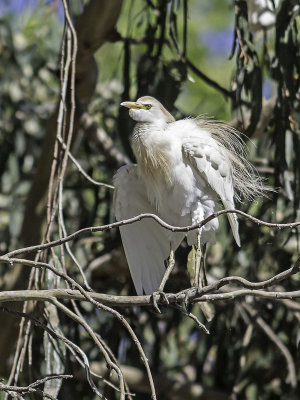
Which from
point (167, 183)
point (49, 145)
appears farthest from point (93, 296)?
point (49, 145)

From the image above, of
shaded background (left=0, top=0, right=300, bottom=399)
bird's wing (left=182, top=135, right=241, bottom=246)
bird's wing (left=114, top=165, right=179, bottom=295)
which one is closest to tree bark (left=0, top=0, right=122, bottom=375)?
shaded background (left=0, top=0, right=300, bottom=399)

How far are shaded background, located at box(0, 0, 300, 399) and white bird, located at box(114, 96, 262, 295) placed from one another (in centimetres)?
33

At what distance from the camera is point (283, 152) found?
2.61 metres

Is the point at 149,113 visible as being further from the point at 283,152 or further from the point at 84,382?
the point at 84,382

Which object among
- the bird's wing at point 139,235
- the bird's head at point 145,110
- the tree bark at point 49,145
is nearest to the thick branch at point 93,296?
the bird's wing at point 139,235

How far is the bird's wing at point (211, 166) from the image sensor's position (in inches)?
88.3

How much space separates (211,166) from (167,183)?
151mm

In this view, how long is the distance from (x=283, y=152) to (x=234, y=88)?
310 millimetres

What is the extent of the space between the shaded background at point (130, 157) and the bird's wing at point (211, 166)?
1.27 ft

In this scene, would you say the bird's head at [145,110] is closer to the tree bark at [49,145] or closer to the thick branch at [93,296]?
the tree bark at [49,145]

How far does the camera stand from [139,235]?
94.3 inches

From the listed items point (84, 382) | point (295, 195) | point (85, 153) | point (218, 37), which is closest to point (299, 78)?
point (295, 195)

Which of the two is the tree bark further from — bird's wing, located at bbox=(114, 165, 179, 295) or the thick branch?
the thick branch

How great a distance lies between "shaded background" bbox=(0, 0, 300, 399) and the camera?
2.71 m
